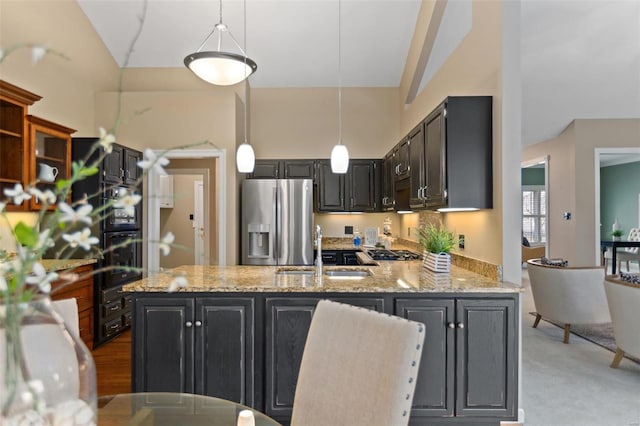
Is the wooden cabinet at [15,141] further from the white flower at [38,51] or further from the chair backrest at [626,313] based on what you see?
the chair backrest at [626,313]

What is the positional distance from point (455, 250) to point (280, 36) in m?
3.35

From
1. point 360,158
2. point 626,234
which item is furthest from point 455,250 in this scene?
point 626,234

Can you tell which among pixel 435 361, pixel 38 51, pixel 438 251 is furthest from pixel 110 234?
pixel 38 51

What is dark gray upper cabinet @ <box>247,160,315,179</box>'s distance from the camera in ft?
18.6

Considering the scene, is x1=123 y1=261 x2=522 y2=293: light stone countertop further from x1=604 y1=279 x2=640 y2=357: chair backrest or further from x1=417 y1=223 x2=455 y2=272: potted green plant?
x1=604 y1=279 x2=640 y2=357: chair backrest

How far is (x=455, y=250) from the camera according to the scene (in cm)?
359

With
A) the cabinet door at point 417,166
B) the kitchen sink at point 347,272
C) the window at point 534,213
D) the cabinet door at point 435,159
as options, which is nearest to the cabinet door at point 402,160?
the cabinet door at point 417,166

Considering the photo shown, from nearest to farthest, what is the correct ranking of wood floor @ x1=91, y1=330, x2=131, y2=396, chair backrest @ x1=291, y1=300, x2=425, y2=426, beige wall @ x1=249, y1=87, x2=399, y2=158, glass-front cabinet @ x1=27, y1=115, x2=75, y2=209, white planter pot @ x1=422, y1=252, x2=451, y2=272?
chair backrest @ x1=291, y1=300, x2=425, y2=426, white planter pot @ x1=422, y1=252, x2=451, y2=272, wood floor @ x1=91, y1=330, x2=131, y2=396, glass-front cabinet @ x1=27, y1=115, x2=75, y2=209, beige wall @ x1=249, y1=87, x2=399, y2=158

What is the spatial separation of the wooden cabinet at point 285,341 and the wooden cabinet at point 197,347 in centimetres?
11

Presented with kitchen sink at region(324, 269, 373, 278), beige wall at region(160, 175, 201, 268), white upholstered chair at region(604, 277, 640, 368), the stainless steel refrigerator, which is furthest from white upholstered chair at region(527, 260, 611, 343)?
beige wall at region(160, 175, 201, 268)

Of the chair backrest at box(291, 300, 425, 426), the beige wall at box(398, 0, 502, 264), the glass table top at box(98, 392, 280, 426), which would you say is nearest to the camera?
the chair backrest at box(291, 300, 425, 426)

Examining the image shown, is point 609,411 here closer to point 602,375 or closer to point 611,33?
point 602,375

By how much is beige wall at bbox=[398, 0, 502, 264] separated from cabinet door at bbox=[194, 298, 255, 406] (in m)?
1.72

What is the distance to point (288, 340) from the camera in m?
2.49
